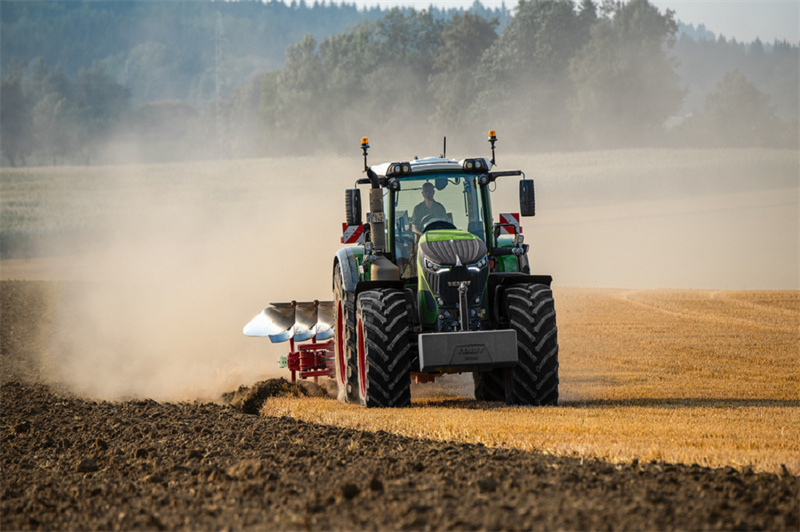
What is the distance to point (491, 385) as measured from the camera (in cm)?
1061

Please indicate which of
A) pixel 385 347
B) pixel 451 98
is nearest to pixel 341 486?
→ pixel 385 347

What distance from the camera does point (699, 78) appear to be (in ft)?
321

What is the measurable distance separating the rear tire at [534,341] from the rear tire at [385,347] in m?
1.16

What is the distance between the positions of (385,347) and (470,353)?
3.04ft

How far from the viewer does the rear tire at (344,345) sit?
1019cm

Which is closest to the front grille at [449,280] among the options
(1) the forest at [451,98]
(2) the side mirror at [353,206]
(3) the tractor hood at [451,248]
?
(3) the tractor hood at [451,248]

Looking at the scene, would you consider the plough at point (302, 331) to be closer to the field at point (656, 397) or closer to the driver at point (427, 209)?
the field at point (656, 397)

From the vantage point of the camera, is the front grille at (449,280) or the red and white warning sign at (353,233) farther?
the red and white warning sign at (353,233)

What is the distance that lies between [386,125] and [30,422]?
171 feet

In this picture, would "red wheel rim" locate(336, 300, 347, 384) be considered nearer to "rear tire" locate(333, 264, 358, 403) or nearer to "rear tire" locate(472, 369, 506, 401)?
"rear tire" locate(333, 264, 358, 403)

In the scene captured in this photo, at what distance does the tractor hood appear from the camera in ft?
30.4

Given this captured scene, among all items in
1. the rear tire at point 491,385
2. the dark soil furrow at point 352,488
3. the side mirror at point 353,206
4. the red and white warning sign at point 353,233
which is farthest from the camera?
the red and white warning sign at point 353,233

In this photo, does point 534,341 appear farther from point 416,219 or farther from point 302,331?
point 302,331

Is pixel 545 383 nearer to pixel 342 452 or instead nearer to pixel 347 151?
pixel 342 452
